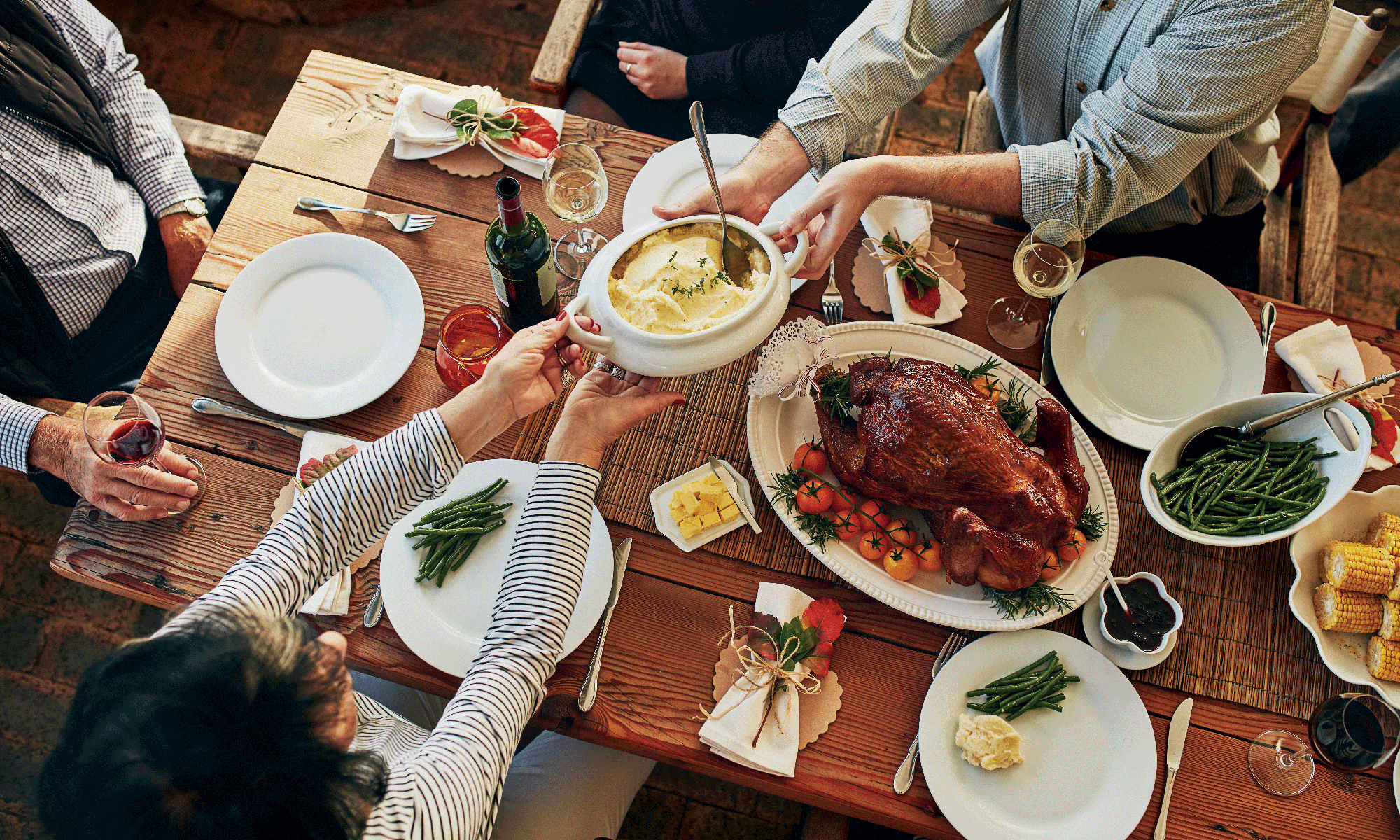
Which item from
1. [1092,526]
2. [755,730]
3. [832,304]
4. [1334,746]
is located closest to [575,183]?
[832,304]

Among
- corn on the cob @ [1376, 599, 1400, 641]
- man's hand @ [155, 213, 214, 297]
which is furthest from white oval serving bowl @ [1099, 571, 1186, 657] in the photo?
man's hand @ [155, 213, 214, 297]

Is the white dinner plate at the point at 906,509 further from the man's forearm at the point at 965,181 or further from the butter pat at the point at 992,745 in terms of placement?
the man's forearm at the point at 965,181

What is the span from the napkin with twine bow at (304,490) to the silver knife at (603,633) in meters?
0.51

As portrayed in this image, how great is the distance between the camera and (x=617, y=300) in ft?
4.77

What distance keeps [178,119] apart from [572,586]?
1.89 meters

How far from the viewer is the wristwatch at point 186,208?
7.43ft

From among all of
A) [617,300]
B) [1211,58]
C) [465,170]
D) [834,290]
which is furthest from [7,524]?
[1211,58]

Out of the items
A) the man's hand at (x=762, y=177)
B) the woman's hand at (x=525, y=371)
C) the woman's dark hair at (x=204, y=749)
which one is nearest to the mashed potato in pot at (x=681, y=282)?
the woman's hand at (x=525, y=371)

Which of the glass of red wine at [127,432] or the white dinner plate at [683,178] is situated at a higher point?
the white dinner plate at [683,178]

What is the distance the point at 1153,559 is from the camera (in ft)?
5.77

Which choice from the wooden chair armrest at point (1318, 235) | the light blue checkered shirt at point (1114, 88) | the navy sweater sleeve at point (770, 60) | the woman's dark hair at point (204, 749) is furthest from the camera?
the navy sweater sleeve at point (770, 60)

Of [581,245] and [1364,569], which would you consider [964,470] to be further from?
[581,245]

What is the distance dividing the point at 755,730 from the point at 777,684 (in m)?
0.10

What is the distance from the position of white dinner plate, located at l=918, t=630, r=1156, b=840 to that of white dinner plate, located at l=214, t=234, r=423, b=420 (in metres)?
1.40
